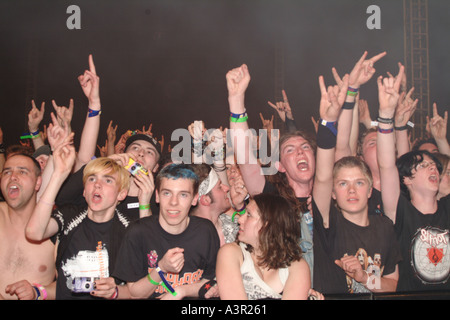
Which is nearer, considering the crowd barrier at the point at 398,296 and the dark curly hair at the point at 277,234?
the crowd barrier at the point at 398,296

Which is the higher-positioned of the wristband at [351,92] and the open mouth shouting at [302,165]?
the wristband at [351,92]

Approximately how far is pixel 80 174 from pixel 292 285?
1.74m

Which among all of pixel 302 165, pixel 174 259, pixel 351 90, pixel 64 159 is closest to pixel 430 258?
pixel 302 165

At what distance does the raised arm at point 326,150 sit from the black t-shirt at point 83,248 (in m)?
1.34

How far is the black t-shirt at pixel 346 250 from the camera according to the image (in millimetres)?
2584

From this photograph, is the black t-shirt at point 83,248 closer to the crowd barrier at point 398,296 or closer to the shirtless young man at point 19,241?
the shirtless young man at point 19,241

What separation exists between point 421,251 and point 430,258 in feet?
0.27

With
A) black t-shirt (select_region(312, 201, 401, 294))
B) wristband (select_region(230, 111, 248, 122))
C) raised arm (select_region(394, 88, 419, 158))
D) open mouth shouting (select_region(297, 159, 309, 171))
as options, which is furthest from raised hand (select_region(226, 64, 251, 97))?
raised arm (select_region(394, 88, 419, 158))

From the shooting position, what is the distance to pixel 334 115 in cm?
260

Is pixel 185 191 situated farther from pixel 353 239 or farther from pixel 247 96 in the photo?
pixel 247 96

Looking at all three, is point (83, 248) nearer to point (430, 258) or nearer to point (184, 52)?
point (430, 258)

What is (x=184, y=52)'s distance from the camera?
25.8ft

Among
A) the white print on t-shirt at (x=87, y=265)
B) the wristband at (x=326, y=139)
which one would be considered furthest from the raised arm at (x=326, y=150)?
the white print on t-shirt at (x=87, y=265)
